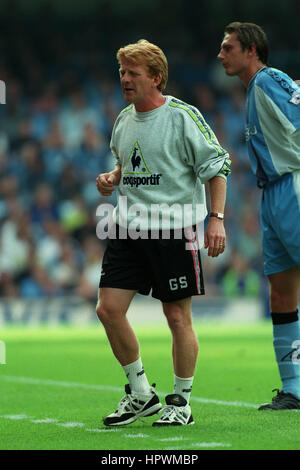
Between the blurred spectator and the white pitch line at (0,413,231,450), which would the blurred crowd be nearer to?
the blurred spectator

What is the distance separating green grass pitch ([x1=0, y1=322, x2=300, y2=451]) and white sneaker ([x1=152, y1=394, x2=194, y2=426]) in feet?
0.26

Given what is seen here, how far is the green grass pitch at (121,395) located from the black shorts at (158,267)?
0.76 m

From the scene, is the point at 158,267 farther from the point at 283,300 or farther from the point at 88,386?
the point at 88,386

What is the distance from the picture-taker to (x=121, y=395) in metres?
6.87

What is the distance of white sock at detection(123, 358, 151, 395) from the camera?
17.8ft

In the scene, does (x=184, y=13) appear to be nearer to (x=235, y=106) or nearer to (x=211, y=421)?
(x=235, y=106)

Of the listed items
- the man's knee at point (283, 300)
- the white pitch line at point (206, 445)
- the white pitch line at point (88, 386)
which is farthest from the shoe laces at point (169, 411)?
the man's knee at point (283, 300)

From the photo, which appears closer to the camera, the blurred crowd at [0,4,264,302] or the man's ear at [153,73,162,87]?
the man's ear at [153,73,162,87]

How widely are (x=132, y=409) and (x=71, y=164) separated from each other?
15.6 metres

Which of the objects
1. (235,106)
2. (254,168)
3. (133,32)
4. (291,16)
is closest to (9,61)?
(133,32)

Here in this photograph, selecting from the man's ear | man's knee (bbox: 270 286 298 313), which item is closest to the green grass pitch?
man's knee (bbox: 270 286 298 313)

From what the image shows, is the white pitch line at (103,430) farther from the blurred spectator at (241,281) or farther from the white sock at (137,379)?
the blurred spectator at (241,281)

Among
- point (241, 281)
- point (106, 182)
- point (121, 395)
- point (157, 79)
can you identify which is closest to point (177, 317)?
point (106, 182)

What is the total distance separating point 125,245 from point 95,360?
475cm
